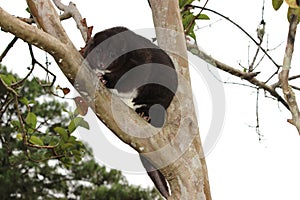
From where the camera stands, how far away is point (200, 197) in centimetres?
158

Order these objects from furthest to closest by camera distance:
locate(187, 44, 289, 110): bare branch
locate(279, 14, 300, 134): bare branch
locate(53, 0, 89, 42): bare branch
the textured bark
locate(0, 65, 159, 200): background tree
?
locate(0, 65, 159, 200): background tree < locate(187, 44, 289, 110): bare branch < locate(53, 0, 89, 42): bare branch < the textured bark < locate(279, 14, 300, 134): bare branch

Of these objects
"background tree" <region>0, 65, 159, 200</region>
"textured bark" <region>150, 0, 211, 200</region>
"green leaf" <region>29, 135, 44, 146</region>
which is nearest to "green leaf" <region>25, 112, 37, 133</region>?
"green leaf" <region>29, 135, 44, 146</region>

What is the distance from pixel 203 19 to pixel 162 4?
2.15 feet

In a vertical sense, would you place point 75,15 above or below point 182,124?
above

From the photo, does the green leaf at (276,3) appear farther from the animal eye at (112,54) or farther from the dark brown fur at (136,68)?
the animal eye at (112,54)

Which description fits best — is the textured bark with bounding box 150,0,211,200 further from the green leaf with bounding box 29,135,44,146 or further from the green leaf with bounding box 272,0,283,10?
the green leaf with bounding box 29,135,44,146

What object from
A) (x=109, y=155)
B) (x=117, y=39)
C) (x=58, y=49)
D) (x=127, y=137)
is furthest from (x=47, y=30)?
(x=117, y=39)

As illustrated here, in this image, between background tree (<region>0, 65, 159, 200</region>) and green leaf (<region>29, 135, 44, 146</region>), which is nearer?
green leaf (<region>29, 135, 44, 146</region>)


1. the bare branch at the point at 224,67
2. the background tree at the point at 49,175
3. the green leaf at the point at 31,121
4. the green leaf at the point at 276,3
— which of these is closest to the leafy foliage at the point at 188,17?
the bare branch at the point at 224,67

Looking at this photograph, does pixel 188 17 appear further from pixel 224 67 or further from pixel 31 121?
pixel 31 121

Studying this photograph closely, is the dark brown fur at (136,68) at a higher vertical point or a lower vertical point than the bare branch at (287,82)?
higher

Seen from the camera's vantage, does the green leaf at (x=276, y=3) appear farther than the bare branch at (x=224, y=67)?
No

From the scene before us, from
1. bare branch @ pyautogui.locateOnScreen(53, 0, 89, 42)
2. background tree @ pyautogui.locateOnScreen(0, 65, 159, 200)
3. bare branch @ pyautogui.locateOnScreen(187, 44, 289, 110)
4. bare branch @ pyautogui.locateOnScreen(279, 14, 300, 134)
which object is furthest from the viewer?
background tree @ pyautogui.locateOnScreen(0, 65, 159, 200)

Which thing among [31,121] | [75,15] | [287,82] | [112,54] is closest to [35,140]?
[31,121]
